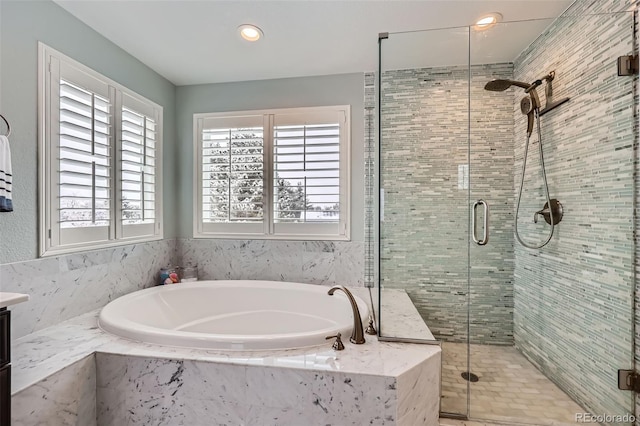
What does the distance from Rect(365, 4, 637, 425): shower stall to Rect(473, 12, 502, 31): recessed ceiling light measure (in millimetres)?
46

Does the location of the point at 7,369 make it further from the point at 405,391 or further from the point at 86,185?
the point at 405,391

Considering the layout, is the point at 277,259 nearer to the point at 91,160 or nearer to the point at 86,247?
the point at 86,247

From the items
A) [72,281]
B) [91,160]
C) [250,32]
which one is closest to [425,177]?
[250,32]

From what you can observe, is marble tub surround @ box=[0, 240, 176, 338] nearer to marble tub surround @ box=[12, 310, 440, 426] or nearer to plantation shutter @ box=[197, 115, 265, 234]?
marble tub surround @ box=[12, 310, 440, 426]

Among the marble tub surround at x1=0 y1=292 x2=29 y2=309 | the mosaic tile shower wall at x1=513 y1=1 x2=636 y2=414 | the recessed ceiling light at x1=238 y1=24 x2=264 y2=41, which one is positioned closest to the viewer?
the marble tub surround at x1=0 y1=292 x2=29 y2=309

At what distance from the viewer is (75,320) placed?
1772 millimetres

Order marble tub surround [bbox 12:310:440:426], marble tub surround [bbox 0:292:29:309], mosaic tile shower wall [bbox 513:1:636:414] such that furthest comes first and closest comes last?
mosaic tile shower wall [bbox 513:1:636:414] < marble tub surround [bbox 12:310:440:426] < marble tub surround [bbox 0:292:29:309]

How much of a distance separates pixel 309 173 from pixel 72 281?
1805 millimetres

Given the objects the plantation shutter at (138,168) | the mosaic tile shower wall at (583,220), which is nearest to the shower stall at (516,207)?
the mosaic tile shower wall at (583,220)

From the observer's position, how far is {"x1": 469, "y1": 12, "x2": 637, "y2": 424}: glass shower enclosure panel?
1435mm

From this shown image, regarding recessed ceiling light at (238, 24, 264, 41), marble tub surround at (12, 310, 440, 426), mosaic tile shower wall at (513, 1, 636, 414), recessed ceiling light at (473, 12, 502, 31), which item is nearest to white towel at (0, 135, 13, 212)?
marble tub surround at (12, 310, 440, 426)

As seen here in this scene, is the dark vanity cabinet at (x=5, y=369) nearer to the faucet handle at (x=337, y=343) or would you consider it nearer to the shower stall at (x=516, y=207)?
the faucet handle at (x=337, y=343)

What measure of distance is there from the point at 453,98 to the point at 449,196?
0.65 meters

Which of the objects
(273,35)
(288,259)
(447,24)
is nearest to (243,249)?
(288,259)
